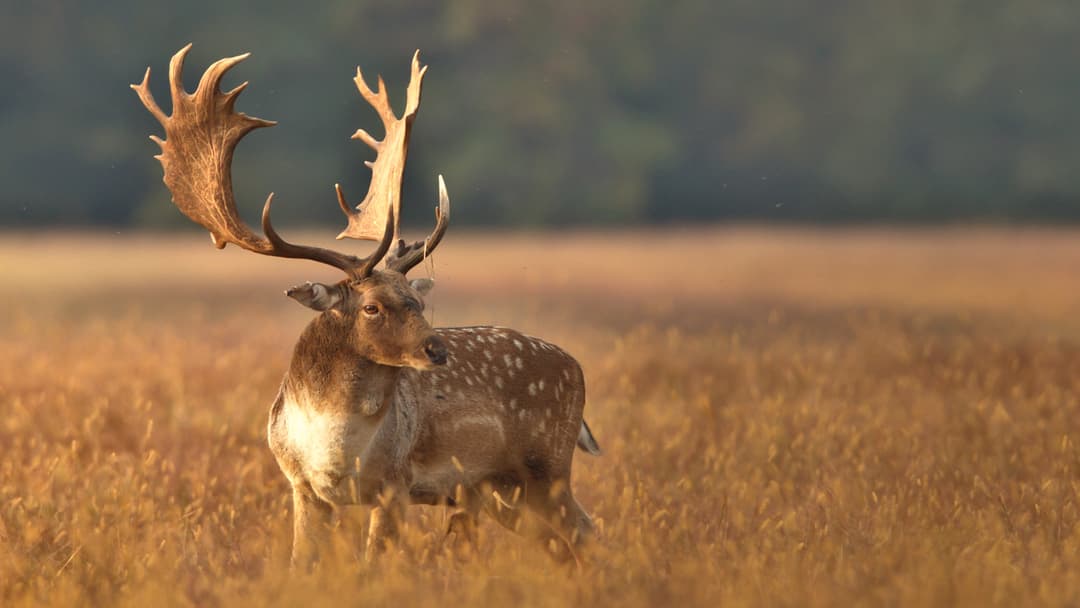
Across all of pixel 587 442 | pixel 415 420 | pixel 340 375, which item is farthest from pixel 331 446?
pixel 587 442

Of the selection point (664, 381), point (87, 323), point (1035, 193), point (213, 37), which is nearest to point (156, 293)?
point (87, 323)

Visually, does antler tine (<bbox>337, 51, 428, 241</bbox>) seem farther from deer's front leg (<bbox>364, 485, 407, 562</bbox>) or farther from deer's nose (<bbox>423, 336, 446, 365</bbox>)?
deer's front leg (<bbox>364, 485, 407, 562</bbox>)

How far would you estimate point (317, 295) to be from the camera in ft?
17.9

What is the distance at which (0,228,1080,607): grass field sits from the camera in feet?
16.4

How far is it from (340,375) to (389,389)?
174mm

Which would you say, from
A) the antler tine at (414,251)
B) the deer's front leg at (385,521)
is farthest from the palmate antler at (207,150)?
the deer's front leg at (385,521)

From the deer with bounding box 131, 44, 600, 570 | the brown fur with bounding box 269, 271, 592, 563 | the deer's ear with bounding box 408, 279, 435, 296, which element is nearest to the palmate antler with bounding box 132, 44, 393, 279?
the deer with bounding box 131, 44, 600, 570

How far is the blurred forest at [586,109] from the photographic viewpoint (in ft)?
104

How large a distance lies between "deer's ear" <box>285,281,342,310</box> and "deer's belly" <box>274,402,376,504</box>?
0.36 meters

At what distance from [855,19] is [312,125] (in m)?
12.4

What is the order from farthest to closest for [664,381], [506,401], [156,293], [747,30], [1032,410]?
1. [747,30]
2. [156,293]
3. [664,381]
4. [1032,410]
5. [506,401]

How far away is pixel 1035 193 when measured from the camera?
32875mm

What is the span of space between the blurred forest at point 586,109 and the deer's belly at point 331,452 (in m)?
24.9

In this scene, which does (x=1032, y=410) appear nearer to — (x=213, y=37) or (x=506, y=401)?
(x=506, y=401)
